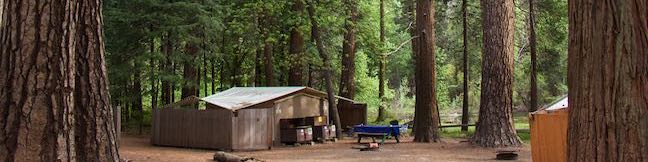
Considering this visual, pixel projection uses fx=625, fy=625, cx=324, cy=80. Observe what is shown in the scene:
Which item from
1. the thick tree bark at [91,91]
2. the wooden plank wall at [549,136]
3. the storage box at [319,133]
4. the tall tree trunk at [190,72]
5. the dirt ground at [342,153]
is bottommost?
the dirt ground at [342,153]

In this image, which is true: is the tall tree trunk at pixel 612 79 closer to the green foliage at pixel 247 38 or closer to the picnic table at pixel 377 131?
the picnic table at pixel 377 131

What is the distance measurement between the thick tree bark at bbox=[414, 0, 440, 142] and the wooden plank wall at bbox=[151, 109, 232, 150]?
6529 millimetres

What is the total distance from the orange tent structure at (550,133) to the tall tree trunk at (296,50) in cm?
1305

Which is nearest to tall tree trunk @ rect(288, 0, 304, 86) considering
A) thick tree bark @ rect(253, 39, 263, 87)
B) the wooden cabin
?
thick tree bark @ rect(253, 39, 263, 87)

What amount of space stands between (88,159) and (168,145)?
1492cm

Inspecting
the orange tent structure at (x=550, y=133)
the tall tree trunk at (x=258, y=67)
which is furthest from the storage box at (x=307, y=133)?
the orange tent structure at (x=550, y=133)

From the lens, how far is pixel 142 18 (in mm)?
21219

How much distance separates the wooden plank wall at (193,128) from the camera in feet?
59.3

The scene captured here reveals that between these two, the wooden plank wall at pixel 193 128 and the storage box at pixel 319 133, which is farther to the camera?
the storage box at pixel 319 133

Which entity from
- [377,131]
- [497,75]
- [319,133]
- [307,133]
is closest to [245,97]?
[307,133]

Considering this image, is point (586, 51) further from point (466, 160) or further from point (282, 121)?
point (282, 121)

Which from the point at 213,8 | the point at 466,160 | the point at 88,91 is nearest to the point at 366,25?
the point at 213,8

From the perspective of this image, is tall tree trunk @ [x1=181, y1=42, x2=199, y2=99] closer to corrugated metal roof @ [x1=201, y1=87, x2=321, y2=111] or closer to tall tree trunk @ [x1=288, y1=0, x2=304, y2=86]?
corrugated metal roof @ [x1=201, y1=87, x2=321, y2=111]

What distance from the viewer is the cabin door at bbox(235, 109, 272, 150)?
59.4 feet
